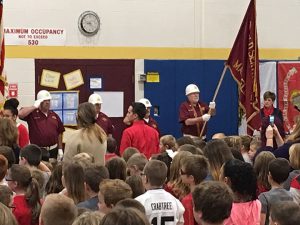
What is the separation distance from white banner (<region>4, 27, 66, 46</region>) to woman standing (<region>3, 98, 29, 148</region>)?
3.49 m

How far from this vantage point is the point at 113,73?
1584cm

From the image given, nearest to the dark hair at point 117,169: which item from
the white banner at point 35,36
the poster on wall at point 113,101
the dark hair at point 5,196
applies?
the dark hair at point 5,196

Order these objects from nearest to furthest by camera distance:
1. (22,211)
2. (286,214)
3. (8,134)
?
(286,214) < (22,211) < (8,134)

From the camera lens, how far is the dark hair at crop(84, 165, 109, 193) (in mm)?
6301

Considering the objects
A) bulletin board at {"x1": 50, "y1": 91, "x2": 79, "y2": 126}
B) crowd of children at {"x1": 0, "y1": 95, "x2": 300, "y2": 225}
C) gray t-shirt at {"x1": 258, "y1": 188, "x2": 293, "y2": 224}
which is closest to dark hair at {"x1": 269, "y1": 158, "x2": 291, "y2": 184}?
crowd of children at {"x1": 0, "y1": 95, "x2": 300, "y2": 225}

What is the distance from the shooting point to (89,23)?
50.8 feet

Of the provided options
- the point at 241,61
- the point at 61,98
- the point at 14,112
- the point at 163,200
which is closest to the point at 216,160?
the point at 163,200

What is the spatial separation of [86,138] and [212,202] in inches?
149

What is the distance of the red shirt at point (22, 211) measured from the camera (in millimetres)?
6199

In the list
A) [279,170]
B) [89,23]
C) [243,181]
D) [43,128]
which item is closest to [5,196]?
[243,181]

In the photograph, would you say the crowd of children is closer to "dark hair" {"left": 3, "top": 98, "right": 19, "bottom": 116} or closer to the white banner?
"dark hair" {"left": 3, "top": 98, "right": 19, "bottom": 116}

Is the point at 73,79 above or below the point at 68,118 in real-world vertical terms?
above

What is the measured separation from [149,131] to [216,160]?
3063 mm

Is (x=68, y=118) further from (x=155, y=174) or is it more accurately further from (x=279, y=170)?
(x=155, y=174)
